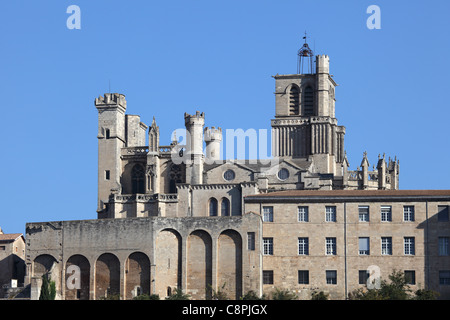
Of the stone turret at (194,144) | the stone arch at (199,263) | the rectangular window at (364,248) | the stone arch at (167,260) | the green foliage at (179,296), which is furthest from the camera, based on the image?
the stone turret at (194,144)

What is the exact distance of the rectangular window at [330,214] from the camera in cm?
9131

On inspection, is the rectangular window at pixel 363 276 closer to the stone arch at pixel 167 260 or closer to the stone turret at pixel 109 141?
the stone arch at pixel 167 260

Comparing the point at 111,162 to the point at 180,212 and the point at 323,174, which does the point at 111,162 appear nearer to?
the point at 180,212

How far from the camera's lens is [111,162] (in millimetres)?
115188

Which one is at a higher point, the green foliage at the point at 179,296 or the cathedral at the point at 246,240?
the cathedral at the point at 246,240

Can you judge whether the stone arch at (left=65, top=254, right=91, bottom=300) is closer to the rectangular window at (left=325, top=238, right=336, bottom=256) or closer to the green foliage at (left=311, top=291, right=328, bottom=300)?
the green foliage at (left=311, top=291, right=328, bottom=300)

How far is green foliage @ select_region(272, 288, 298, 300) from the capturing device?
3443 inches

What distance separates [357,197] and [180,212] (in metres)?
20.7

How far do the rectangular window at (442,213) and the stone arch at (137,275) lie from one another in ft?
74.8

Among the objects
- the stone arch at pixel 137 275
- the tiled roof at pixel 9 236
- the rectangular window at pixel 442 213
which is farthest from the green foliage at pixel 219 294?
the tiled roof at pixel 9 236

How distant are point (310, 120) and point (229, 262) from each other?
3715cm

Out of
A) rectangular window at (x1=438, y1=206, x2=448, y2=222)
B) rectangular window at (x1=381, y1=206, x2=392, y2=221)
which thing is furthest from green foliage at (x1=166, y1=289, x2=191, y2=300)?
rectangular window at (x1=438, y1=206, x2=448, y2=222)
